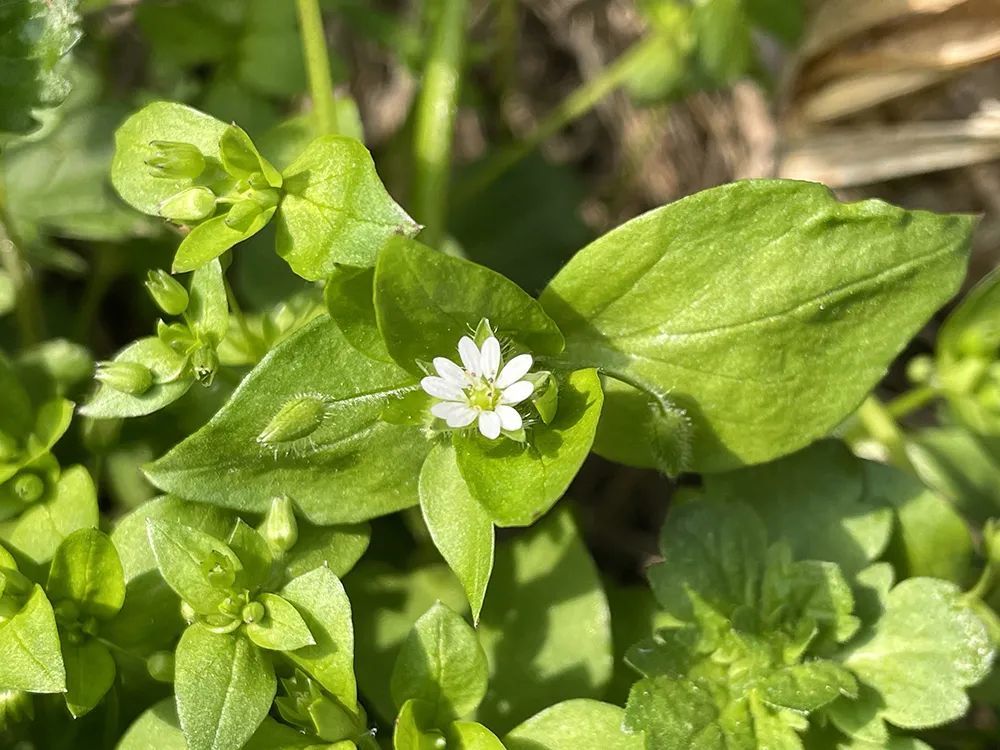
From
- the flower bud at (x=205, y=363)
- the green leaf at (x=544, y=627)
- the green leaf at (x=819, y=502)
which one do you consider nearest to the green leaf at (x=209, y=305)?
the flower bud at (x=205, y=363)

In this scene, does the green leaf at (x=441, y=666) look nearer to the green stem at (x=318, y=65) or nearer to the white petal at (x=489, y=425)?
the white petal at (x=489, y=425)

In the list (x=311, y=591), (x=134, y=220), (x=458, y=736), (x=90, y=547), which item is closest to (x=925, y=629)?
(x=458, y=736)

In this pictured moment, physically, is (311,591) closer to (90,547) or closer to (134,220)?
(90,547)

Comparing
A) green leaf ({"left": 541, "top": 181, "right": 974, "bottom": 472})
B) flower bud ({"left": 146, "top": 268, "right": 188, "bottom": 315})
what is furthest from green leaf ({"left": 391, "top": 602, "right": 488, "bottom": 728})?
flower bud ({"left": 146, "top": 268, "right": 188, "bottom": 315})

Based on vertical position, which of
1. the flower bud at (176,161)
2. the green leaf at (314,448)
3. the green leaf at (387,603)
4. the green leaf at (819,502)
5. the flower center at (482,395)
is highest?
the flower bud at (176,161)

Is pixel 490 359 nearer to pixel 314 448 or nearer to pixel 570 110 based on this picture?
pixel 314 448
